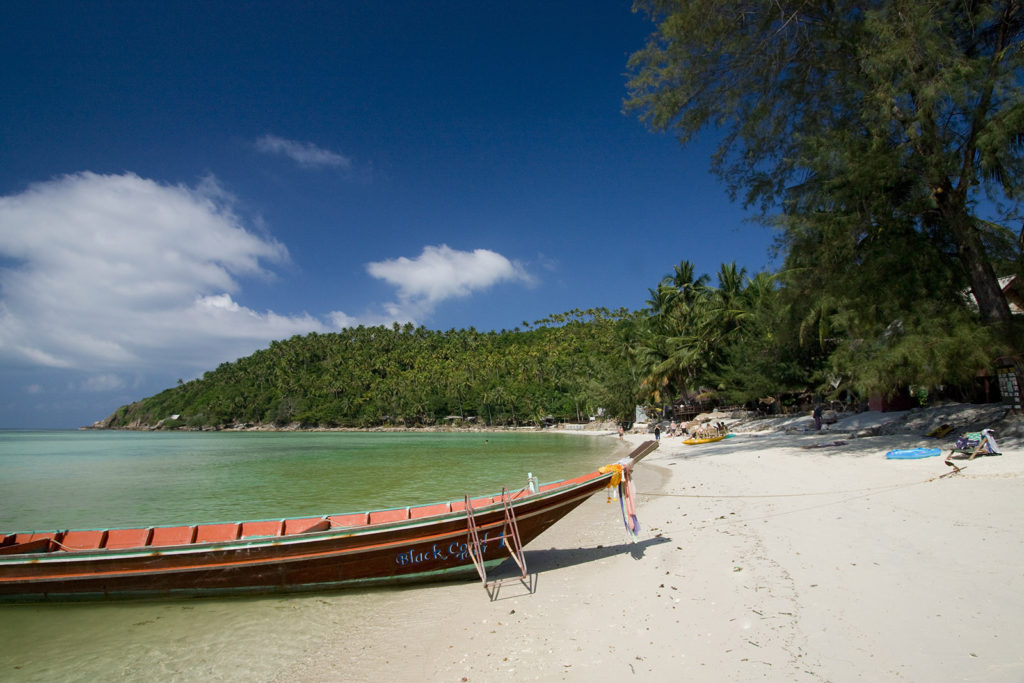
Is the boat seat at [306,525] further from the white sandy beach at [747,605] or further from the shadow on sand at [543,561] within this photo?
the shadow on sand at [543,561]

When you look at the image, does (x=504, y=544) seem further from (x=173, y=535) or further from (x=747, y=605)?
(x=173, y=535)

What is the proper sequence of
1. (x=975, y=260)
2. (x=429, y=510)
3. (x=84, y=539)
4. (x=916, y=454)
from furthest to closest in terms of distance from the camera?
(x=975, y=260) < (x=916, y=454) < (x=429, y=510) < (x=84, y=539)

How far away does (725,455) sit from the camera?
18.2m

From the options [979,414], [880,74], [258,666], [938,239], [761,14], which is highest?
[761,14]

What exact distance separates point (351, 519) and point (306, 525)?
62 centimetres

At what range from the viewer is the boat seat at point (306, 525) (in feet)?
23.5

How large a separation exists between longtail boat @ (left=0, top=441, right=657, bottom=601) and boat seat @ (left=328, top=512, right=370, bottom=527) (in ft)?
4.00

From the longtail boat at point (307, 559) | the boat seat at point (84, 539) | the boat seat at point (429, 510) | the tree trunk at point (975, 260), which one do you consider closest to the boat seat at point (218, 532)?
the longtail boat at point (307, 559)

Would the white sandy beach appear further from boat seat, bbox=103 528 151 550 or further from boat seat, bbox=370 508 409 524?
boat seat, bbox=103 528 151 550

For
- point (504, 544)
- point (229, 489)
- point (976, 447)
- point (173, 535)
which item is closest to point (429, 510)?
point (504, 544)

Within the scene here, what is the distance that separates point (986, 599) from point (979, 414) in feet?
52.4

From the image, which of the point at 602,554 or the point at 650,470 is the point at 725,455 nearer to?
the point at 650,470

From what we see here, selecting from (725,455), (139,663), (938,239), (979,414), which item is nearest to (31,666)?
(139,663)

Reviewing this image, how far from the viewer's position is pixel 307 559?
615cm
